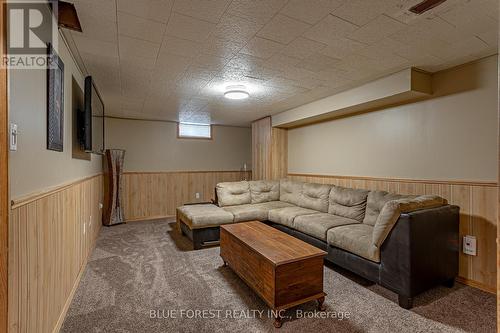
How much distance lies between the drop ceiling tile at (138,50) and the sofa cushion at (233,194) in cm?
244

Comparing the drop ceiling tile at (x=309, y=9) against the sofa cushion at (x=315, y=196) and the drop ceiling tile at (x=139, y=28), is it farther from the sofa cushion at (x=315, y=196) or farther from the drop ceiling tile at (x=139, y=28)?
the sofa cushion at (x=315, y=196)

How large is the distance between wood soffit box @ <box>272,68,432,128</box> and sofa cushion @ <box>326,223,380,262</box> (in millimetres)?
1570

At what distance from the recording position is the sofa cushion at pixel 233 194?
4.32 metres

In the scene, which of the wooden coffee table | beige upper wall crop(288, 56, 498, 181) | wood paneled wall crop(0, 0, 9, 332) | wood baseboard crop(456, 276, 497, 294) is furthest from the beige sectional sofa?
wood paneled wall crop(0, 0, 9, 332)

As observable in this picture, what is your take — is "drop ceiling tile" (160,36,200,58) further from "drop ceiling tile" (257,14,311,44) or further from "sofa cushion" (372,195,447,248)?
"sofa cushion" (372,195,447,248)

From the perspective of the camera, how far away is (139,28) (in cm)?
188

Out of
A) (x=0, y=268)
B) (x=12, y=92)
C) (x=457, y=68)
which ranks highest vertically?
(x=457, y=68)

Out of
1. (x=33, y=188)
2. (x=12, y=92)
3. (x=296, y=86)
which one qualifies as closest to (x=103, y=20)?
(x=12, y=92)

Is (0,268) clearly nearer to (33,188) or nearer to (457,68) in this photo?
(33,188)

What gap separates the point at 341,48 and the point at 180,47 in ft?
4.72

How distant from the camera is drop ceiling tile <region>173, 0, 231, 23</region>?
1.58m

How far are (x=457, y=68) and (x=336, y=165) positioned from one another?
2.00 meters

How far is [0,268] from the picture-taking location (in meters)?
1.00

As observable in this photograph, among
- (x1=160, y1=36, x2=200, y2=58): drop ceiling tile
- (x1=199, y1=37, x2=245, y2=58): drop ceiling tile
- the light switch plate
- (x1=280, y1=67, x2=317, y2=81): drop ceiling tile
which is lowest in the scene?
the light switch plate
